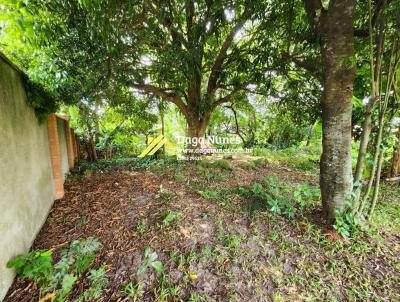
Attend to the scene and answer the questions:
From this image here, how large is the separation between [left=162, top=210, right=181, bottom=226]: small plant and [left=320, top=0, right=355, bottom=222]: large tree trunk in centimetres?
197

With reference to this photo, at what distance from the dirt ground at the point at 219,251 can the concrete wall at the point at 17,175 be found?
0.81ft

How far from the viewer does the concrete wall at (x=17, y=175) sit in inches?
66.8

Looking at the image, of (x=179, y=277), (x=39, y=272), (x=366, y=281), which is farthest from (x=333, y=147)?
(x=39, y=272)

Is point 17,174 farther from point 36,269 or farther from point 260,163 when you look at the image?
point 260,163

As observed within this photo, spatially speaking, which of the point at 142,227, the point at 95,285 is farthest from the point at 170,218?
the point at 95,285

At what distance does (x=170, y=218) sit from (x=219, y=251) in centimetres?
81

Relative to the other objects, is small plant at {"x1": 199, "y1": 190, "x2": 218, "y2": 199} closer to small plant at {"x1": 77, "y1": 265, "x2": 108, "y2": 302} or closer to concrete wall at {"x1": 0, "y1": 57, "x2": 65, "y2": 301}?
small plant at {"x1": 77, "y1": 265, "x2": 108, "y2": 302}

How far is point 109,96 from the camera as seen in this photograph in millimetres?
4938

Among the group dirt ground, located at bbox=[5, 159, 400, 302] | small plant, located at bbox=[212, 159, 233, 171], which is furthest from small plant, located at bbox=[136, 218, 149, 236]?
small plant, located at bbox=[212, 159, 233, 171]

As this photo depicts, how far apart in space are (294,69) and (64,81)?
454 cm

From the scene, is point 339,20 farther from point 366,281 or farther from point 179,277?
point 179,277

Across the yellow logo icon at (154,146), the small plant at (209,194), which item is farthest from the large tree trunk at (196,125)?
the small plant at (209,194)

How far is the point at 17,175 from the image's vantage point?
2.02 metres

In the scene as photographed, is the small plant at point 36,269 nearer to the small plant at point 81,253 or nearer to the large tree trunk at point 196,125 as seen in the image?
the small plant at point 81,253
